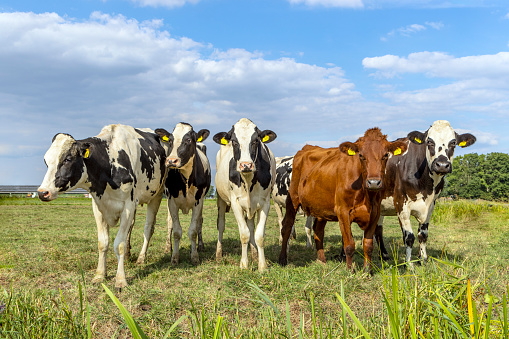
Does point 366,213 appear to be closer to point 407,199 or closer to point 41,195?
point 407,199

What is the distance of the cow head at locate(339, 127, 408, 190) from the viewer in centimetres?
592

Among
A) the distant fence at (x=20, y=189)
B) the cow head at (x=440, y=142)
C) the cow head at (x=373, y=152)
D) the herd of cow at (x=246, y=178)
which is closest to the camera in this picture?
the cow head at (x=373, y=152)

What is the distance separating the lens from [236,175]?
738 cm

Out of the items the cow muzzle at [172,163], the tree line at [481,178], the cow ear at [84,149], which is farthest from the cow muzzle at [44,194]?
the tree line at [481,178]

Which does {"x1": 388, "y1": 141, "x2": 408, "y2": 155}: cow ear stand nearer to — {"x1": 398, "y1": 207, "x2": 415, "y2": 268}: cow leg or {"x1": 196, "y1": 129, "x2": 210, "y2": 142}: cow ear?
{"x1": 398, "y1": 207, "x2": 415, "y2": 268}: cow leg

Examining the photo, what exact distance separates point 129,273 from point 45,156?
2.41 meters

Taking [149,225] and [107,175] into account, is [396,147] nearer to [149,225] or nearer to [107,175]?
[107,175]

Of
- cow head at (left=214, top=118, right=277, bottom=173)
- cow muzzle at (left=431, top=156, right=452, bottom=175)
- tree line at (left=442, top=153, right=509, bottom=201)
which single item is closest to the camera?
cow head at (left=214, top=118, right=277, bottom=173)

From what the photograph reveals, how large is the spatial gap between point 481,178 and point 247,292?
81283 mm

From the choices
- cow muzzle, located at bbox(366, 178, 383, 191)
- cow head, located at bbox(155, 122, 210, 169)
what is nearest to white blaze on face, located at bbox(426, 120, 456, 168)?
cow muzzle, located at bbox(366, 178, 383, 191)

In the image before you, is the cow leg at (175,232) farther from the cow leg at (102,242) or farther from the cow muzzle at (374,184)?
the cow muzzle at (374,184)

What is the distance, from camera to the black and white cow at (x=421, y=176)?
775 cm

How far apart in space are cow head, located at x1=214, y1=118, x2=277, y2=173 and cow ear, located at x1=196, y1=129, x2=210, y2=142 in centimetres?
→ 63

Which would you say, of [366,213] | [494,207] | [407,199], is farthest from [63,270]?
[494,207]
